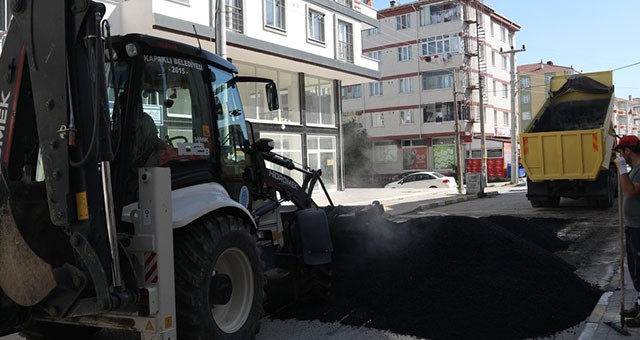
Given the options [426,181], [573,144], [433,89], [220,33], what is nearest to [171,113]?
[220,33]

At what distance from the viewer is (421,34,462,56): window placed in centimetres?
4766

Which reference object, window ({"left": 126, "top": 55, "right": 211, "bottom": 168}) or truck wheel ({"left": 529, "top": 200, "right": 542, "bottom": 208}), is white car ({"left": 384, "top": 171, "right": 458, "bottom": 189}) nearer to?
truck wheel ({"left": 529, "top": 200, "right": 542, "bottom": 208})

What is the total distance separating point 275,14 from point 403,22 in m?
31.4

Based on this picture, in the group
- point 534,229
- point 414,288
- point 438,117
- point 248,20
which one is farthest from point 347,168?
point 414,288

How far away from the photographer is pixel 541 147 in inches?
577

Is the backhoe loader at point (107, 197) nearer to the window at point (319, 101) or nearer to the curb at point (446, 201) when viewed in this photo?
the curb at point (446, 201)

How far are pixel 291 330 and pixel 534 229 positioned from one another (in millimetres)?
5596

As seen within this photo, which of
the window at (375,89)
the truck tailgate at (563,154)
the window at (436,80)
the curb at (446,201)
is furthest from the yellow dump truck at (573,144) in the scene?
the window at (375,89)

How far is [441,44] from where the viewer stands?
1918 inches

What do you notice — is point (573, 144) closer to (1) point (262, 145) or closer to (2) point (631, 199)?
(2) point (631, 199)

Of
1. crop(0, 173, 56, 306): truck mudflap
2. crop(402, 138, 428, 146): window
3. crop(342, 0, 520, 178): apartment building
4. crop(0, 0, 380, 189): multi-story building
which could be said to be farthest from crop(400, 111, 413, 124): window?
crop(0, 173, 56, 306): truck mudflap

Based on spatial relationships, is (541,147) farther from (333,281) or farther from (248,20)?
(248,20)

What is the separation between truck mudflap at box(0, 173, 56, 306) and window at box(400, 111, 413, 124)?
155 feet

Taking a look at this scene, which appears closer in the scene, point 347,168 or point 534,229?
point 534,229
